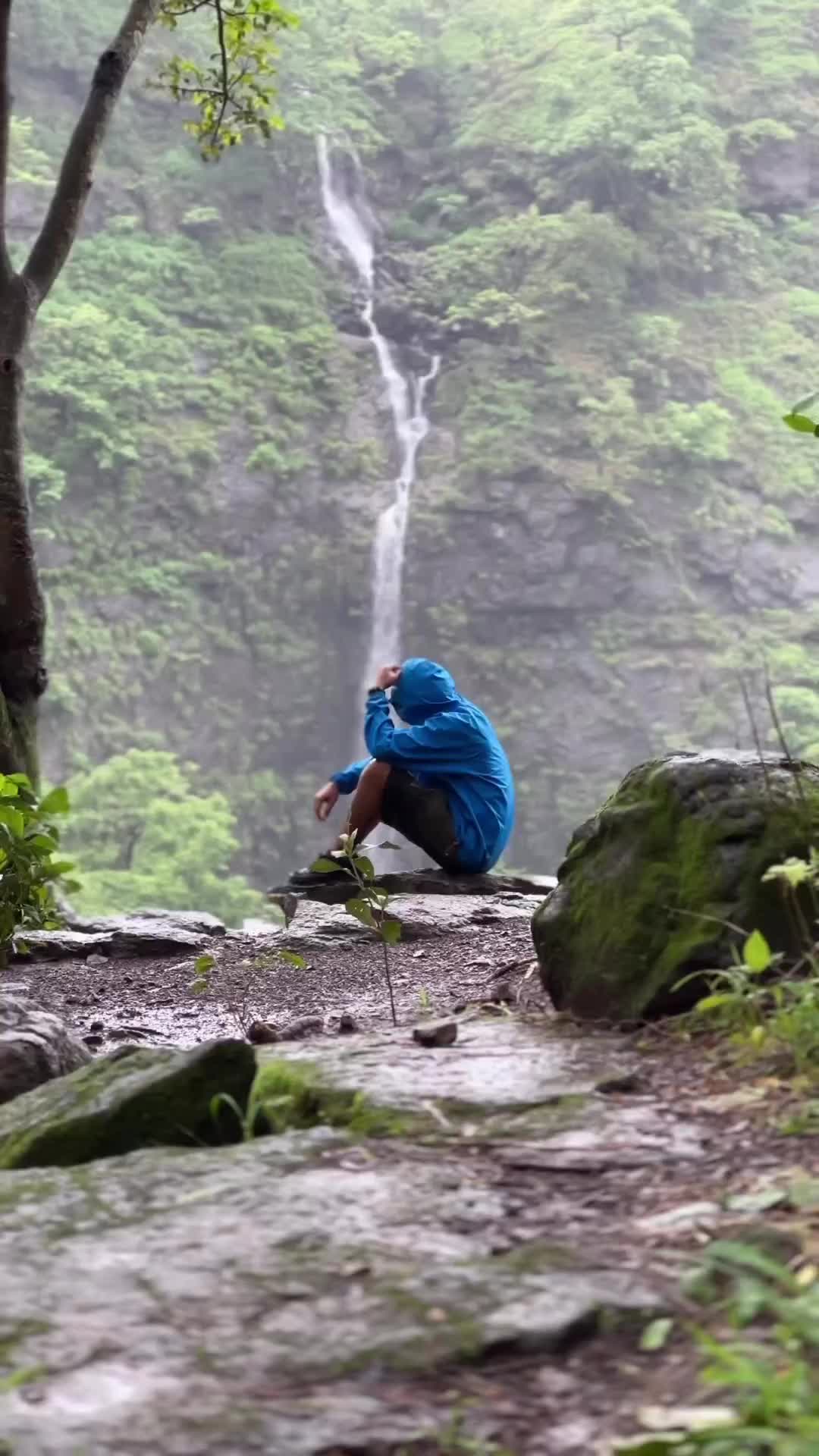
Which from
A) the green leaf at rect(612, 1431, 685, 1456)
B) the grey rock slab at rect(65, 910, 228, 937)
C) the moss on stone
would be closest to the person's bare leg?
the grey rock slab at rect(65, 910, 228, 937)

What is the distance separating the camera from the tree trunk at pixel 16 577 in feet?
23.2

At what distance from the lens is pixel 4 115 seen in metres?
7.51

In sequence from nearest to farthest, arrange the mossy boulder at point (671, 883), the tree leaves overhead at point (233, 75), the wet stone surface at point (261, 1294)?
the wet stone surface at point (261, 1294)
the mossy boulder at point (671, 883)
the tree leaves overhead at point (233, 75)

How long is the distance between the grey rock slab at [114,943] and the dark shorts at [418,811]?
3.67 feet

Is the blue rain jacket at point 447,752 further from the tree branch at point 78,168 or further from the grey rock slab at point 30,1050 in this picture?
the grey rock slab at point 30,1050

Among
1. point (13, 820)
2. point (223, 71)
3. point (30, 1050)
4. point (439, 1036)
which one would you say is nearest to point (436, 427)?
point (223, 71)

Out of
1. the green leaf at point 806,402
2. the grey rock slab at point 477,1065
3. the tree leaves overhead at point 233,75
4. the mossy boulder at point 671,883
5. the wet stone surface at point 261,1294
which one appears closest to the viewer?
the wet stone surface at point 261,1294

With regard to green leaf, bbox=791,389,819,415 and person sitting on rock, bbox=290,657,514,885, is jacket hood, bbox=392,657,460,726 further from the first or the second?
green leaf, bbox=791,389,819,415

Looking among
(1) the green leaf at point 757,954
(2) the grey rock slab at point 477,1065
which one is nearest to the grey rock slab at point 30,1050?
(2) the grey rock slab at point 477,1065

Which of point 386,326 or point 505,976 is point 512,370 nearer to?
point 386,326

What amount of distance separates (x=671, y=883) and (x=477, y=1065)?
0.57m

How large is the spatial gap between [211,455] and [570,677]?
874cm

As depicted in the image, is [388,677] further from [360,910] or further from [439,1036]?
[439,1036]

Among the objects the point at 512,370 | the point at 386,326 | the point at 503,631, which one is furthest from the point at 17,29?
the point at 503,631
